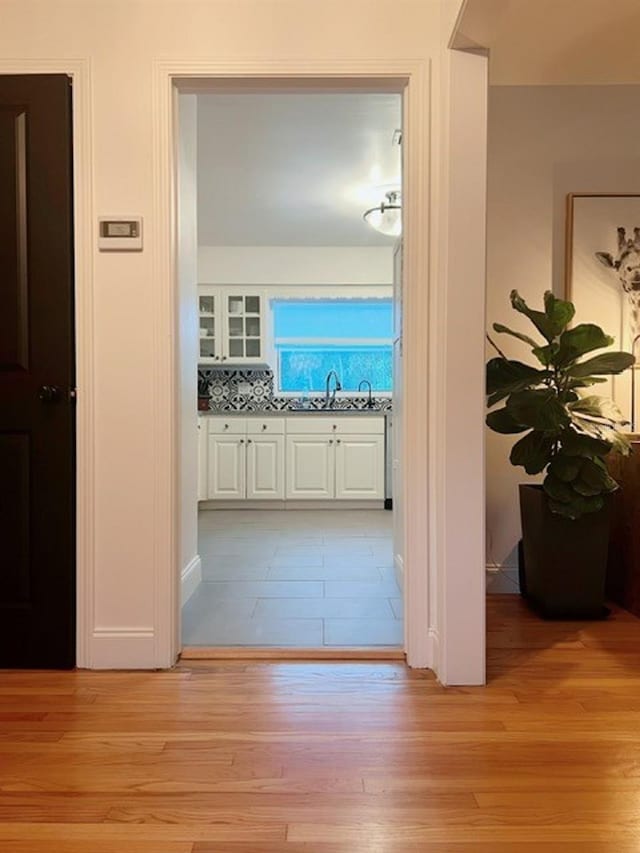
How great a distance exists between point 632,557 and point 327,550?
1.81 metres

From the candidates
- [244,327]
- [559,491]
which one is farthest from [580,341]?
[244,327]

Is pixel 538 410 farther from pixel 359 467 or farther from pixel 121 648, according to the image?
pixel 359 467

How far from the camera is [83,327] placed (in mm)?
2010

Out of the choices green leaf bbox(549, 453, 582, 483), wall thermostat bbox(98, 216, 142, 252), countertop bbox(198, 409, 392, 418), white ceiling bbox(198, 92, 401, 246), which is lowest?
green leaf bbox(549, 453, 582, 483)

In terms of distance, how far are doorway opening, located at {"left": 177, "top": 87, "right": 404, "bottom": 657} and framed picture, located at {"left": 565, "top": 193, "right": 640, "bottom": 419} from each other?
0.96m

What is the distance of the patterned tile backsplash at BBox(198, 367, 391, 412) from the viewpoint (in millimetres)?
6051

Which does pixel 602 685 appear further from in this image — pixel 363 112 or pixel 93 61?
pixel 363 112

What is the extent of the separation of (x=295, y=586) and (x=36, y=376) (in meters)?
1.64

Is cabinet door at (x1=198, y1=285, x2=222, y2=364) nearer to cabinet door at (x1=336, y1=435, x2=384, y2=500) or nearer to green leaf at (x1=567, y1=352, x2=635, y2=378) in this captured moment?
cabinet door at (x1=336, y1=435, x2=384, y2=500)

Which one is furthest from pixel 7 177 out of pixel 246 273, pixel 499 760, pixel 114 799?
pixel 246 273

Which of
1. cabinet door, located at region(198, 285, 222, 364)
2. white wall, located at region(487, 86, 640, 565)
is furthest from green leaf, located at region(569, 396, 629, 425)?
cabinet door, located at region(198, 285, 222, 364)

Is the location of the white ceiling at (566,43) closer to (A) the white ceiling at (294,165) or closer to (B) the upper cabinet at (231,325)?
(A) the white ceiling at (294,165)

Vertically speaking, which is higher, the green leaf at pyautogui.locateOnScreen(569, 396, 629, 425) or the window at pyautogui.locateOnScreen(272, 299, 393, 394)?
the window at pyautogui.locateOnScreen(272, 299, 393, 394)

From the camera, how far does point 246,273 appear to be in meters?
5.78
